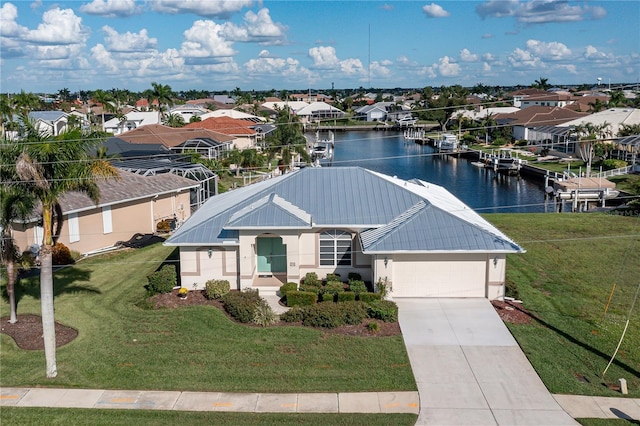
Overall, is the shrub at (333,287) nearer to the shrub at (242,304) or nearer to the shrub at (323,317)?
the shrub at (323,317)

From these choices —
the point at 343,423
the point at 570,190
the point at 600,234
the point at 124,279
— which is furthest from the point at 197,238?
the point at 570,190

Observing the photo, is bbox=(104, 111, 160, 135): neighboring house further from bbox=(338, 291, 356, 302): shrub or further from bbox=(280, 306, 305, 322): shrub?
bbox=(280, 306, 305, 322): shrub

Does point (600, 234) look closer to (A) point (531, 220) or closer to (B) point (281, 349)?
(A) point (531, 220)

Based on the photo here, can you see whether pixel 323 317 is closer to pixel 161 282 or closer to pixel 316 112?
pixel 161 282

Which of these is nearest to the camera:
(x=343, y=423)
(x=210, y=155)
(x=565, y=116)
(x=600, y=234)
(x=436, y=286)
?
(x=343, y=423)

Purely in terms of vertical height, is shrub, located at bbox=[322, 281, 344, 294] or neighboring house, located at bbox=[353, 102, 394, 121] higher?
neighboring house, located at bbox=[353, 102, 394, 121]

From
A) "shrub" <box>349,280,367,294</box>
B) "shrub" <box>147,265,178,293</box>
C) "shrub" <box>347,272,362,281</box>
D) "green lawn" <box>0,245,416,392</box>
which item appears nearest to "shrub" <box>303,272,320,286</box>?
"shrub" <box>347,272,362,281</box>

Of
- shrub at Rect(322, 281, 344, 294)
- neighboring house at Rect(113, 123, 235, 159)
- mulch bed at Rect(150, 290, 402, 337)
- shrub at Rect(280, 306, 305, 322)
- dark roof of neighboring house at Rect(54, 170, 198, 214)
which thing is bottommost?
mulch bed at Rect(150, 290, 402, 337)
